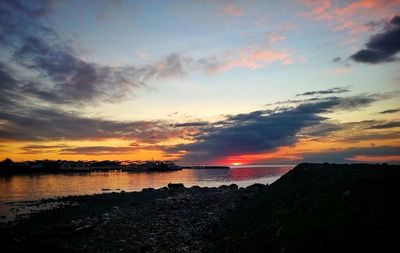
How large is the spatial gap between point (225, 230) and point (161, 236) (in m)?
4.47

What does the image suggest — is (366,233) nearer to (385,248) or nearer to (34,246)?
(385,248)

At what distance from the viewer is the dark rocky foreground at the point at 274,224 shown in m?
11.6

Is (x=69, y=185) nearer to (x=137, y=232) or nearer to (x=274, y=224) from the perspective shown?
(x=137, y=232)

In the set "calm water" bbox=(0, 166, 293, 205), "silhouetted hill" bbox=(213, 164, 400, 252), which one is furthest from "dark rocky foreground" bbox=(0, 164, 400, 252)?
"calm water" bbox=(0, 166, 293, 205)

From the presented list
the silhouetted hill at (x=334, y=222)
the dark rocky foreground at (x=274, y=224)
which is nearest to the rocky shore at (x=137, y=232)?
the dark rocky foreground at (x=274, y=224)

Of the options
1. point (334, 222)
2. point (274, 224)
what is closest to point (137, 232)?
point (274, 224)

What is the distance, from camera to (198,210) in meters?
31.0

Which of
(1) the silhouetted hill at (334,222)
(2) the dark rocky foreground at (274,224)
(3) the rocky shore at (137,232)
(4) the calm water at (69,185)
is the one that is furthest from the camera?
(4) the calm water at (69,185)

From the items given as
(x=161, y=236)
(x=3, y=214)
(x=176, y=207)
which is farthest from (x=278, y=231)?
(x=3, y=214)

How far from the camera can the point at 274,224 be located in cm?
1702

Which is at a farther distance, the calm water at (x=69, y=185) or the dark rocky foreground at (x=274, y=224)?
the calm water at (x=69, y=185)

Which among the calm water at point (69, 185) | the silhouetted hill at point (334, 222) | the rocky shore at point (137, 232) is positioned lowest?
the calm water at point (69, 185)

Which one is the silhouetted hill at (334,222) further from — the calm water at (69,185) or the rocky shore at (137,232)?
the calm water at (69,185)

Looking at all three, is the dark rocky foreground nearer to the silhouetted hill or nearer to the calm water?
the silhouetted hill
